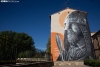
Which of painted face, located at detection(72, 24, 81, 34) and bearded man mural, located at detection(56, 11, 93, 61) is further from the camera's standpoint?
painted face, located at detection(72, 24, 81, 34)

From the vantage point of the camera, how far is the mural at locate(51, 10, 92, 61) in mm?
20484

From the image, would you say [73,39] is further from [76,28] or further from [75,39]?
[76,28]

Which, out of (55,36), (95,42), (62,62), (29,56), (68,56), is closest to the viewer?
(29,56)

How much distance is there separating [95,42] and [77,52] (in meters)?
10.5

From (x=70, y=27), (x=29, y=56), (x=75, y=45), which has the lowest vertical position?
(x=29, y=56)

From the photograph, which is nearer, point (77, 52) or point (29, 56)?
point (29, 56)

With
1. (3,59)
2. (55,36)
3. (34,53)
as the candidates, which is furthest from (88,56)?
(3,59)

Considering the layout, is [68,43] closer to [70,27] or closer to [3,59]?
[70,27]

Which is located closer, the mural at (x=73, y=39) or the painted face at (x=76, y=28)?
the mural at (x=73, y=39)

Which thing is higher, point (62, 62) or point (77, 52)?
point (77, 52)

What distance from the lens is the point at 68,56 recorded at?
20.4 meters

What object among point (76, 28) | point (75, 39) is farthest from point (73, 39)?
point (76, 28)

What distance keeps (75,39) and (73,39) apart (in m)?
0.38

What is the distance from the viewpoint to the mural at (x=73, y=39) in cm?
2048
